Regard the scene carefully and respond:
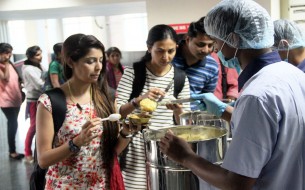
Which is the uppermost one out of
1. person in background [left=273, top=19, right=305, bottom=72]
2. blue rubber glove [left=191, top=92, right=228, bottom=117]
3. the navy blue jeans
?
person in background [left=273, top=19, right=305, bottom=72]

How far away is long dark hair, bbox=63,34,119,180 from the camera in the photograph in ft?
5.06

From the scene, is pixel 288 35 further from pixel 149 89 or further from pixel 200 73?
pixel 149 89

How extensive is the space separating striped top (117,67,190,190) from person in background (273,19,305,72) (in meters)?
0.57

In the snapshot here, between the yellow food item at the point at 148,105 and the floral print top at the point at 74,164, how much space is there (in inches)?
12.5

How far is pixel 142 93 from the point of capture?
202cm

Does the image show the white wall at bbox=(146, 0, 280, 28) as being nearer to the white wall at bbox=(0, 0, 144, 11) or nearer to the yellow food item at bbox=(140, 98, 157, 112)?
the white wall at bbox=(0, 0, 144, 11)

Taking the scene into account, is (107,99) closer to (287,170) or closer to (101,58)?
(101,58)

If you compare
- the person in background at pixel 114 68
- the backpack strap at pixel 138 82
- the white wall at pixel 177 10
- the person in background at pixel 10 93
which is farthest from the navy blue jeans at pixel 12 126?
the backpack strap at pixel 138 82

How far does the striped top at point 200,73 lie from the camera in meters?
2.19

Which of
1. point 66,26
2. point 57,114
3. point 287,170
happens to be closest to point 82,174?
point 57,114

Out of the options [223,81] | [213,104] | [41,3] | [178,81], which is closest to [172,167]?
[213,104]

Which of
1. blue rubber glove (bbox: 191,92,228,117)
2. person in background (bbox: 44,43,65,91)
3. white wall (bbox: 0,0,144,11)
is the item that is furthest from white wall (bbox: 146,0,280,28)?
blue rubber glove (bbox: 191,92,228,117)

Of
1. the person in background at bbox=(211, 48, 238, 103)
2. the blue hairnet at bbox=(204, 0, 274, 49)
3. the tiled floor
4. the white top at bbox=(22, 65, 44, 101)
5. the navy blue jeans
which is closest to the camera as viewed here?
the blue hairnet at bbox=(204, 0, 274, 49)

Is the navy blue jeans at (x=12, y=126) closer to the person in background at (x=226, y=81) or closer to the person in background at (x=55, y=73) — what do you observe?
the person in background at (x=55, y=73)
